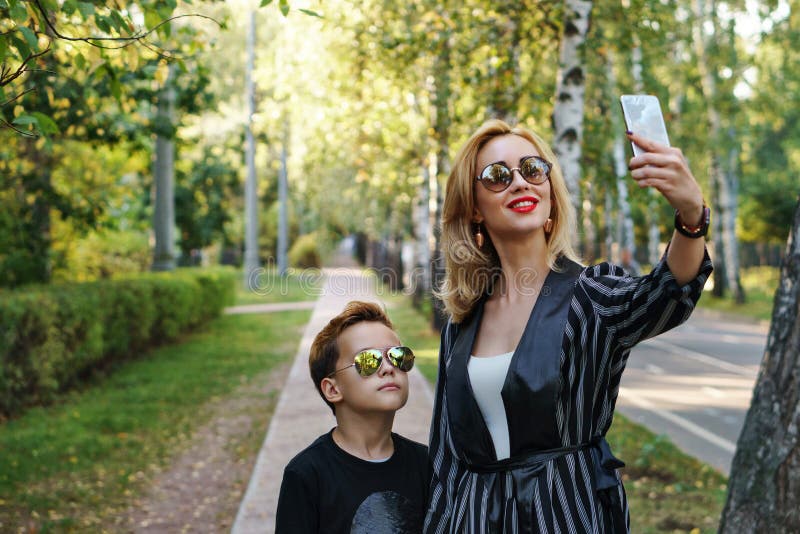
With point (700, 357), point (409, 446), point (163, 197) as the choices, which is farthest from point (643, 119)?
point (163, 197)

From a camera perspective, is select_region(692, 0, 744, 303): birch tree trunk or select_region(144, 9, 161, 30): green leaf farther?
select_region(692, 0, 744, 303): birch tree trunk

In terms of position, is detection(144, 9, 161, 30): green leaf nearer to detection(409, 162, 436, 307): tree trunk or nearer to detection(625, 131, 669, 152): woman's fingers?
detection(625, 131, 669, 152): woman's fingers

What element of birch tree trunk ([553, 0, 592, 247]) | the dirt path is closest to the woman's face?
the dirt path

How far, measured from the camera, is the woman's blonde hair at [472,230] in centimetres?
255

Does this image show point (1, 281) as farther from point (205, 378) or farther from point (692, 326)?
point (692, 326)

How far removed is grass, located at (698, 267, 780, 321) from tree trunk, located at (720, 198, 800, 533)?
42.0 feet

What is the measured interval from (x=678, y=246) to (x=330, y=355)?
1216 millimetres

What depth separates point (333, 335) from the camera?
2.78m

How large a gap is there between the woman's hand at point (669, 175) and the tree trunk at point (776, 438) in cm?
222

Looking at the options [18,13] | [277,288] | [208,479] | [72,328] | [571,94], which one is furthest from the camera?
[277,288]

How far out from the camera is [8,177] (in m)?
11.0

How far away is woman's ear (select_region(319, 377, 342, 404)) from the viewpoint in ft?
8.93

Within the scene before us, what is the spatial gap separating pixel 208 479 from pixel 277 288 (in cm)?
3149

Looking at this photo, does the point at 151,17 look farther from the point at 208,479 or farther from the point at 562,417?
the point at 208,479
